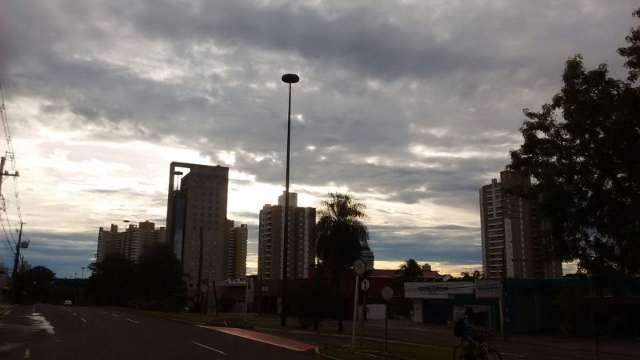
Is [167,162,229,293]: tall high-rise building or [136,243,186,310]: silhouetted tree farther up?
[167,162,229,293]: tall high-rise building

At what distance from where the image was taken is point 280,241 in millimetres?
102688

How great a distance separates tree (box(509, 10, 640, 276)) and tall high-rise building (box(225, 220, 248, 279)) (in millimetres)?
122209

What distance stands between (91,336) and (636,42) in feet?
76.7

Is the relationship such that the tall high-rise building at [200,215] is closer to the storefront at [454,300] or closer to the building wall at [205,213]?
the building wall at [205,213]

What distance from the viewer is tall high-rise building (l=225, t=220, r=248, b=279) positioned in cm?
13475

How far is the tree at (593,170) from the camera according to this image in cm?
1101

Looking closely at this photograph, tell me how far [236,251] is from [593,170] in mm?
131334

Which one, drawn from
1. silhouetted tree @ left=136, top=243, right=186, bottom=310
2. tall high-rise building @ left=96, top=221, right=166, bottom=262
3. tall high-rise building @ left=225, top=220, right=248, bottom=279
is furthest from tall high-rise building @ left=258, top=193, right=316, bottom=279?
tall high-rise building @ left=96, top=221, right=166, bottom=262

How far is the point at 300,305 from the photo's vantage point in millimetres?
40906

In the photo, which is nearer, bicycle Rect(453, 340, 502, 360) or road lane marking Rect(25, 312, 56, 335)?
bicycle Rect(453, 340, 502, 360)

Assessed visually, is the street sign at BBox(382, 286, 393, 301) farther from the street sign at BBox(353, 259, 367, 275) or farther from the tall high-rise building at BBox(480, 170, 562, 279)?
the tall high-rise building at BBox(480, 170, 562, 279)

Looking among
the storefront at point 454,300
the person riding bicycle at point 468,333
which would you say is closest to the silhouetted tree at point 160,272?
the storefront at point 454,300

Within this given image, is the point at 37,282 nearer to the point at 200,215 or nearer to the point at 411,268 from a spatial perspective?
the point at 200,215

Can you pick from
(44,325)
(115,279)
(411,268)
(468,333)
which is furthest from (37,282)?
(468,333)
